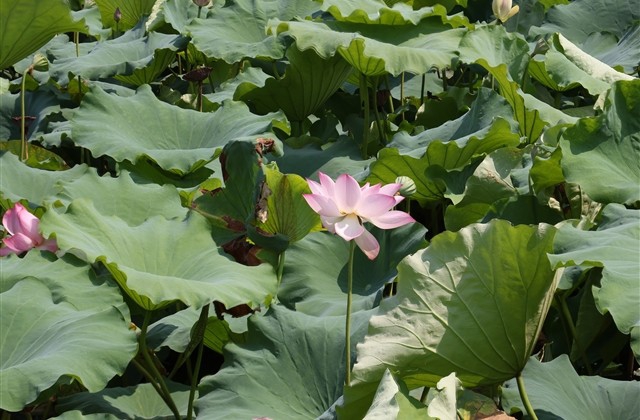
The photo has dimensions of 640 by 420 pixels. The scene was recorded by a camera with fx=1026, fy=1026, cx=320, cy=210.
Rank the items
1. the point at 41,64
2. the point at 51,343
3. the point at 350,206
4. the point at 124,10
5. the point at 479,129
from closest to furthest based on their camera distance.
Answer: the point at 350,206, the point at 51,343, the point at 479,129, the point at 41,64, the point at 124,10

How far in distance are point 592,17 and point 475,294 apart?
1964mm

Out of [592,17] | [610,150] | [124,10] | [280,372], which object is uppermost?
[610,150]

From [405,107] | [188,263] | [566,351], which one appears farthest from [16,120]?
[566,351]

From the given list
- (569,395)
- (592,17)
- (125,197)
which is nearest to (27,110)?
(125,197)

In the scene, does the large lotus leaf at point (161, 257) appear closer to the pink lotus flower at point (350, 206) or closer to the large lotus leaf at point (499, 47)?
the pink lotus flower at point (350, 206)

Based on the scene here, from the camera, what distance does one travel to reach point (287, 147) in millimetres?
2410

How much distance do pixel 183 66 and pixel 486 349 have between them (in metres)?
2.39

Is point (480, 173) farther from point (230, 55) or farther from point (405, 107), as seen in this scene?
point (230, 55)

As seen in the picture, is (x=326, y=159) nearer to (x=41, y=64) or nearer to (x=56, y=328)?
(x=56, y=328)

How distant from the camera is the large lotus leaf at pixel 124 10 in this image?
3.73 meters

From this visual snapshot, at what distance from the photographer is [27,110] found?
311 centimetres

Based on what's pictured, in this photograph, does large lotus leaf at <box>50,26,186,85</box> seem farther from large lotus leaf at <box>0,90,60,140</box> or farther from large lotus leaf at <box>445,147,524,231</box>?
large lotus leaf at <box>445,147,524,231</box>

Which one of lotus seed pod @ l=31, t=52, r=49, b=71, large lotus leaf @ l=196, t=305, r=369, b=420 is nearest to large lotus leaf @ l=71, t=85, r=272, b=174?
large lotus leaf @ l=196, t=305, r=369, b=420

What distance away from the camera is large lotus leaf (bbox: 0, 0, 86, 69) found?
7.66 feet
